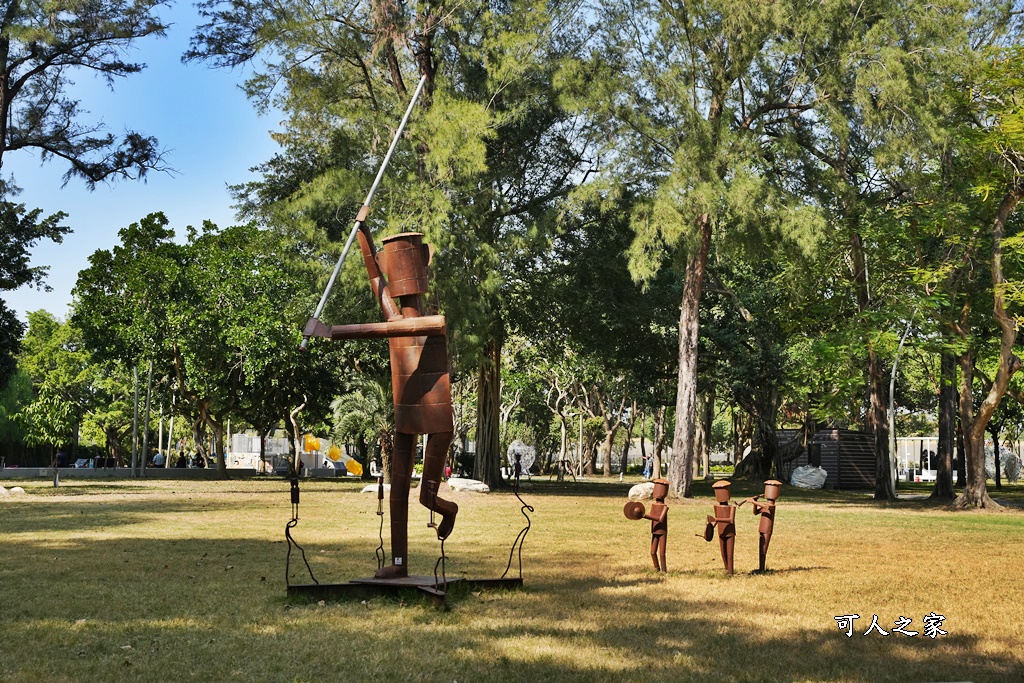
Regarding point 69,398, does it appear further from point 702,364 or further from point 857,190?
point 857,190

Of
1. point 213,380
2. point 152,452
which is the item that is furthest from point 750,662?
point 152,452

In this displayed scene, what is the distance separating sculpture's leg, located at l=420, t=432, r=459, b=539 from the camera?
886 centimetres

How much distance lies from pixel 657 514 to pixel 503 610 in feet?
8.93

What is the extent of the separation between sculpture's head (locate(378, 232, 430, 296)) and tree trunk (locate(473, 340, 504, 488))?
2033 centimetres

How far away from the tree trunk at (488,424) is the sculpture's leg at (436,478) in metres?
20.3

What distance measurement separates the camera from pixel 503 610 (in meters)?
8.24

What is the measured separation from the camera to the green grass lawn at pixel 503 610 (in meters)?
6.33

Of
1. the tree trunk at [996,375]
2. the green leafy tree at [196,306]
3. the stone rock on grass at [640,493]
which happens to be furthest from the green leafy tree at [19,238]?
the tree trunk at [996,375]

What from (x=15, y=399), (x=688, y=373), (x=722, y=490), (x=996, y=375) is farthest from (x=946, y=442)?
(x=15, y=399)

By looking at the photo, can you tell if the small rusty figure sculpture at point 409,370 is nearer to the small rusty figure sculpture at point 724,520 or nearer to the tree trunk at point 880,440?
the small rusty figure sculpture at point 724,520

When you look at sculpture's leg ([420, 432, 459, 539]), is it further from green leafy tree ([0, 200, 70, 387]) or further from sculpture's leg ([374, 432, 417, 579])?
green leafy tree ([0, 200, 70, 387])

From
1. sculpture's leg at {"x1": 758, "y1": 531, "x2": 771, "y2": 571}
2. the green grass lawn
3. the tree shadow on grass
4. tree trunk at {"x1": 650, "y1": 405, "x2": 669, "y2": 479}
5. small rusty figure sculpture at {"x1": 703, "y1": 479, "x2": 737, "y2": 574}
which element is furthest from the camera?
tree trunk at {"x1": 650, "y1": 405, "x2": 669, "y2": 479}

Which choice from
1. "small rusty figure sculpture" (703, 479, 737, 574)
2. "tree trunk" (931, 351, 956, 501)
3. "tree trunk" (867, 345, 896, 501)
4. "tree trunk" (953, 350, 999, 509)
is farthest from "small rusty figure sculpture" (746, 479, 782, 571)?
"tree trunk" (931, 351, 956, 501)

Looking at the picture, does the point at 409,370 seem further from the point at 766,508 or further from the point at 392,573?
the point at 766,508
